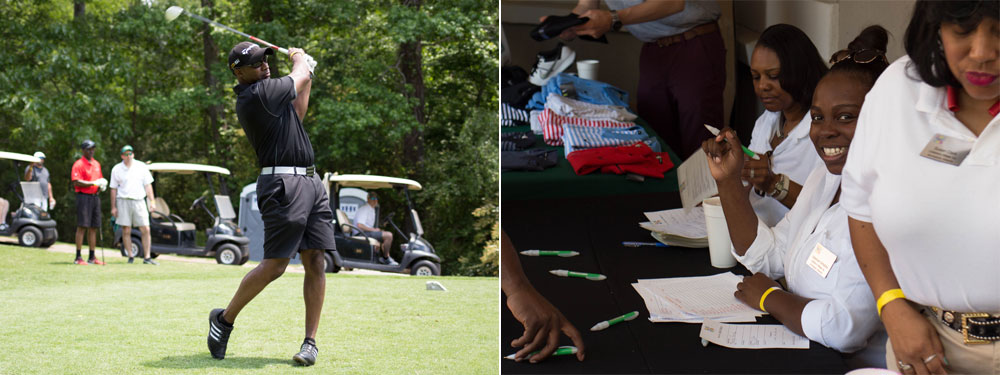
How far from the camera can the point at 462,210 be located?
1702 centimetres

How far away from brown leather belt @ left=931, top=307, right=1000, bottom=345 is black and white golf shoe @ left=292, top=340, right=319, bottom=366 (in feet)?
9.41

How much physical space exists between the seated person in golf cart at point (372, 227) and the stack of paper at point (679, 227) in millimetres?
9178

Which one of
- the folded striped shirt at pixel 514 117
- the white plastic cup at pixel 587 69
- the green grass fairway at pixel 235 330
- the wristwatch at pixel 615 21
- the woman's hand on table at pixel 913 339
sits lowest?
the green grass fairway at pixel 235 330

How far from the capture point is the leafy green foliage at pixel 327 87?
15.9m

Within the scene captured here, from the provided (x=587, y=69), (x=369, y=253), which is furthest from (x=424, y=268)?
(x=587, y=69)

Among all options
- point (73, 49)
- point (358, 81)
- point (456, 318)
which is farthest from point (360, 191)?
point (456, 318)

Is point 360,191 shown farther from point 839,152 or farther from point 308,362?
point 839,152

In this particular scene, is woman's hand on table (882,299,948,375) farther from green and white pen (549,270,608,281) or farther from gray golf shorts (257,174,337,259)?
gray golf shorts (257,174,337,259)

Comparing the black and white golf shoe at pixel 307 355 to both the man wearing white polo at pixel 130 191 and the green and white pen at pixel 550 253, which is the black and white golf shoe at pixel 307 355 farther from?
the man wearing white polo at pixel 130 191

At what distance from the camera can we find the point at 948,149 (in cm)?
114

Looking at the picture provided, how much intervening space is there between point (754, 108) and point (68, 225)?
17.2 meters

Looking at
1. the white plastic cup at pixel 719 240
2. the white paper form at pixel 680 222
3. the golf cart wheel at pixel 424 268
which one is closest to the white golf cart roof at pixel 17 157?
the golf cart wheel at pixel 424 268

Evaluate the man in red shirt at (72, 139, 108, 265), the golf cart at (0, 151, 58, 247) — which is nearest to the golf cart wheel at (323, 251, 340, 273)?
the man in red shirt at (72, 139, 108, 265)

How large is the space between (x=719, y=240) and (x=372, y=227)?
1018 cm
